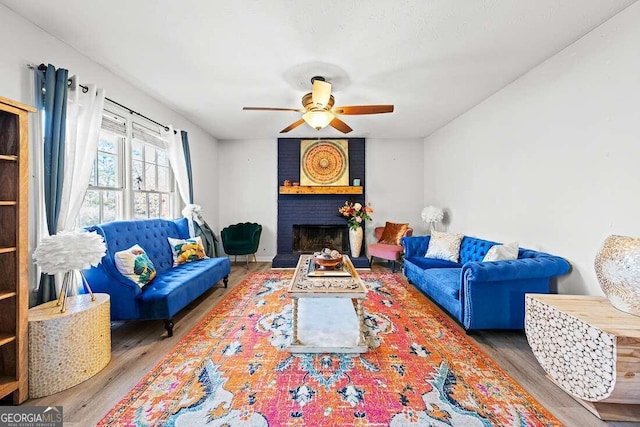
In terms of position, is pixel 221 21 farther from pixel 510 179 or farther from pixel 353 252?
pixel 353 252

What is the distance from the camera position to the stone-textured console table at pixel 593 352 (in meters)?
1.37

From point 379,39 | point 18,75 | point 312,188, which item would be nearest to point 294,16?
point 379,39

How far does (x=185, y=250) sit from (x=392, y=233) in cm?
358

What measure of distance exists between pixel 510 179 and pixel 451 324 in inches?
72.2

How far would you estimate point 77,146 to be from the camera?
229cm

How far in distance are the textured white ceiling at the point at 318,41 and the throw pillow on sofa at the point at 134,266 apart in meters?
1.88

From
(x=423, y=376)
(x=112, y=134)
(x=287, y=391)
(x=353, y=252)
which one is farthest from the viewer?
(x=353, y=252)

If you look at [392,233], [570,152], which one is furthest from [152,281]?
[570,152]

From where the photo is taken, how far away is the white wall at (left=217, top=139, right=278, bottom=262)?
18.1 feet

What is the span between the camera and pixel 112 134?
2.88m

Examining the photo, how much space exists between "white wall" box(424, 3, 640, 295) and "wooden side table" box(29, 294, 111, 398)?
3878mm

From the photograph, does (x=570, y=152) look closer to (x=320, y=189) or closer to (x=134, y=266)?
(x=320, y=189)

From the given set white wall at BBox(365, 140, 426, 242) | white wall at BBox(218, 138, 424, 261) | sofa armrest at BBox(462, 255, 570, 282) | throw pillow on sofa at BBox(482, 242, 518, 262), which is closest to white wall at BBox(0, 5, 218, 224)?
white wall at BBox(218, 138, 424, 261)

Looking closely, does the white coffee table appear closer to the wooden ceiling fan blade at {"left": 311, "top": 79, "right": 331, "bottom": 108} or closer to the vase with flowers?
the wooden ceiling fan blade at {"left": 311, "top": 79, "right": 331, "bottom": 108}
